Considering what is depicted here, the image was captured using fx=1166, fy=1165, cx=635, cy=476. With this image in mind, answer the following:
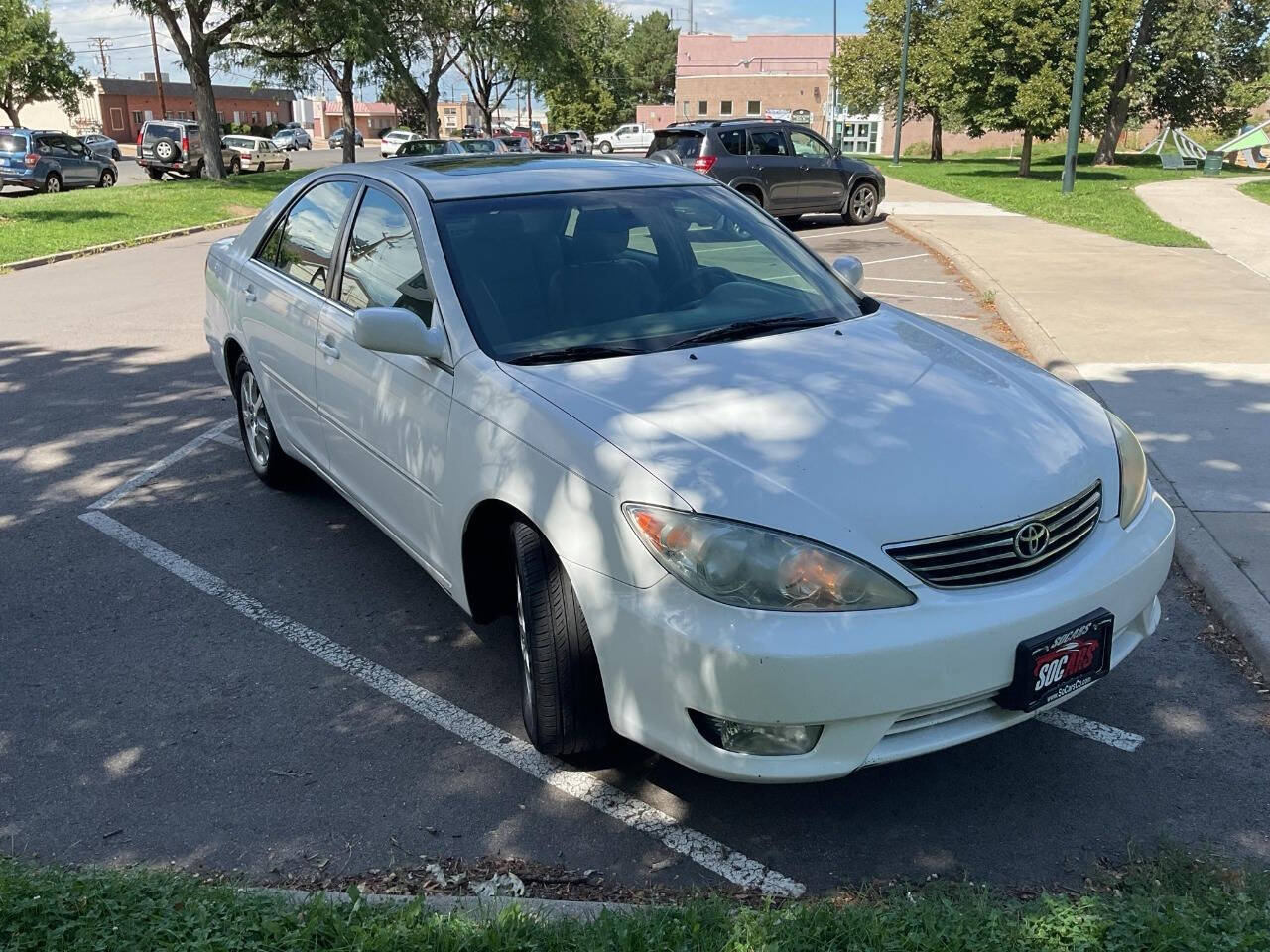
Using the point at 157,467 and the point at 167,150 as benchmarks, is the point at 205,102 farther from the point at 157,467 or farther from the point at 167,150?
the point at 157,467

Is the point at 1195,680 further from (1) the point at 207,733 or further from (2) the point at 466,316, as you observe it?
(1) the point at 207,733

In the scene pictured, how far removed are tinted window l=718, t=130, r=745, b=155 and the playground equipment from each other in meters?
24.4

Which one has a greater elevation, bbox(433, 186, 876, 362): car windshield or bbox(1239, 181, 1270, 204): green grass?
bbox(433, 186, 876, 362): car windshield

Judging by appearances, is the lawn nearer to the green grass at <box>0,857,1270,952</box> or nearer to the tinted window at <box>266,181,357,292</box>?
the tinted window at <box>266,181,357,292</box>

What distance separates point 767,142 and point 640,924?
17.9 meters

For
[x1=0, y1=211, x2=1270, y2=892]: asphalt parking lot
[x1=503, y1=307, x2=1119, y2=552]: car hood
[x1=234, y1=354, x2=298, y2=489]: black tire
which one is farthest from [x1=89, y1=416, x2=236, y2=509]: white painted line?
[x1=503, y1=307, x2=1119, y2=552]: car hood

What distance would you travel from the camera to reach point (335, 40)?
94.5 feet

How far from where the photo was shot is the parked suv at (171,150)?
115ft

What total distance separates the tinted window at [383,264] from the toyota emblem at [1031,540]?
2079 millimetres

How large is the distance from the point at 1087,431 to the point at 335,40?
28.7 meters

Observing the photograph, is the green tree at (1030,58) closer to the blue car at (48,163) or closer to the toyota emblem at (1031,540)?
the blue car at (48,163)

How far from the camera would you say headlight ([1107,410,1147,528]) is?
11.4 ft

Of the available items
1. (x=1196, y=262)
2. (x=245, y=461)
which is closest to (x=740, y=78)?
(x=1196, y=262)

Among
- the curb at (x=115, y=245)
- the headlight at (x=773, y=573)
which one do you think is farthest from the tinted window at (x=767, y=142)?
the headlight at (x=773, y=573)
